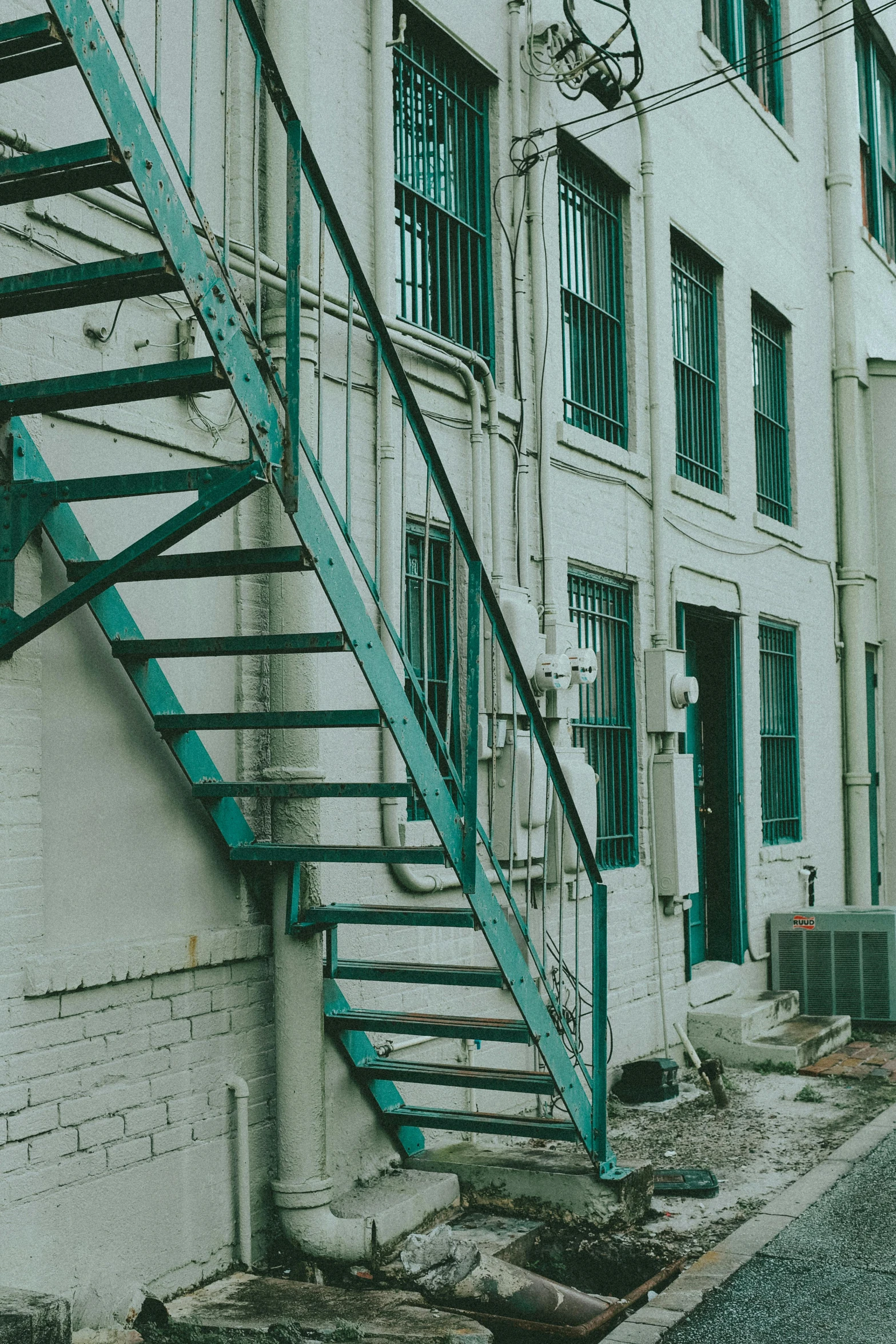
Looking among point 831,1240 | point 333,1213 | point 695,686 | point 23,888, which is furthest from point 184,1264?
point 695,686

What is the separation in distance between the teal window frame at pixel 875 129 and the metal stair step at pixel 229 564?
473 inches

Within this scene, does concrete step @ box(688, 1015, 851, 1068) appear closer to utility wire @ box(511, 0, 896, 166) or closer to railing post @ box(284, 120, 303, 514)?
utility wire @ box(511, 0, 896, 166)

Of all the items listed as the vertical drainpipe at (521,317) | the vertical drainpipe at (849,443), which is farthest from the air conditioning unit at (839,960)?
the vertical drainpipe at (521,317)

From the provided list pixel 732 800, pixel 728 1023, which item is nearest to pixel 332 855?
pixel 728 1023

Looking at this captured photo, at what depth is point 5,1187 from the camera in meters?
4.17

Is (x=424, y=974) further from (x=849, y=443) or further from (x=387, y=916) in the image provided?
(x=849, y=443)

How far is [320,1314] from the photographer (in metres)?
4.53

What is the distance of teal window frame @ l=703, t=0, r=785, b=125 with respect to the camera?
1100 cm

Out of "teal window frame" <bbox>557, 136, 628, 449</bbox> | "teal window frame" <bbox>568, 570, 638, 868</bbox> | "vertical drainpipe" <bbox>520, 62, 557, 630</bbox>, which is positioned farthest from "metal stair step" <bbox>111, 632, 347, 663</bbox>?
"teal window frame" <bbox>557, 136, 628, 449</bbox>

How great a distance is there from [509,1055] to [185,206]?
438 centimetres

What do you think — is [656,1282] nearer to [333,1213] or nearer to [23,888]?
[333,1213]

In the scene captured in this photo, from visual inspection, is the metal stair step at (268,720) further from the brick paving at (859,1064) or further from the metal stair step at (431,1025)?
the brick paving at (859,1064)

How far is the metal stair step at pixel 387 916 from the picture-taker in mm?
4809

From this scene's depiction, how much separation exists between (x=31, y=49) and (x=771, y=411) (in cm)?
932
